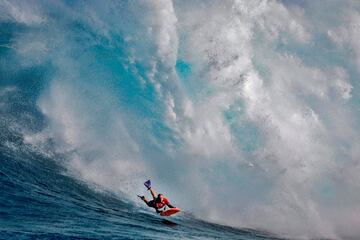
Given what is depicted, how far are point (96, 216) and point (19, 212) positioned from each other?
194 inches

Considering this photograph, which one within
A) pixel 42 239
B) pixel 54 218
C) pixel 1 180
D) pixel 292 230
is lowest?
pixel 42 239

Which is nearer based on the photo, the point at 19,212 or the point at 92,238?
the point at 92,238

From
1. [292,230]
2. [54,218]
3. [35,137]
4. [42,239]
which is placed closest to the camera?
[42,239]

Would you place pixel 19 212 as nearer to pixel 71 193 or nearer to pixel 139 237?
pixel 139 237

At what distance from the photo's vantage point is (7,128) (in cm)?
4484

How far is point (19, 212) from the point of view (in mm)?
13141

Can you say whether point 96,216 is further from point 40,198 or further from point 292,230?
point 292,230

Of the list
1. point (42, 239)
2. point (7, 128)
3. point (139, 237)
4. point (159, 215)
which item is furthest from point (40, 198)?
point (7, 128)

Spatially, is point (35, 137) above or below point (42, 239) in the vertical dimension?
above

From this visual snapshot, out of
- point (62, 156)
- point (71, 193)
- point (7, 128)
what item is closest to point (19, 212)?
point (71, 193)

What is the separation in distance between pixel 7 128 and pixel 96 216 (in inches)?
1387

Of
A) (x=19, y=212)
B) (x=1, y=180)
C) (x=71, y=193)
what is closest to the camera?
(x=19, y=212)

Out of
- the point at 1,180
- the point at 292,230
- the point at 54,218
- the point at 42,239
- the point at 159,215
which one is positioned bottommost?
the point at 42,239

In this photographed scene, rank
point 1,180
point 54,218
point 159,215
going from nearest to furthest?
point 54,218, point 1,180, point 159,215
